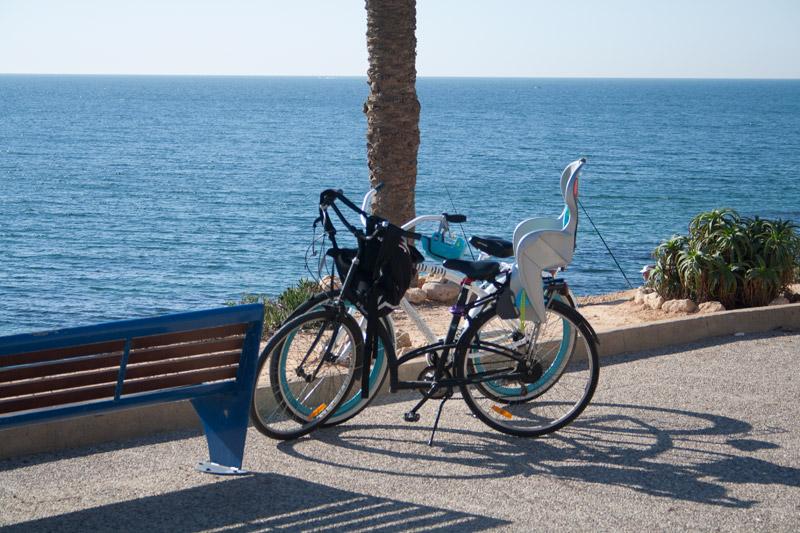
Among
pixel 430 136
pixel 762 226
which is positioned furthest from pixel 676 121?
pixel 762 226

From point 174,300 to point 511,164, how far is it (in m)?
40.8

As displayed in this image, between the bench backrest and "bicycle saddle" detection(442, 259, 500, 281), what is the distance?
1.25 meters

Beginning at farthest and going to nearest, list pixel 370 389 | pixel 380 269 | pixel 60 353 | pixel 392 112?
pixel 392 112 → pixel 370 389 → pixel 380 269 → pixel 60 353

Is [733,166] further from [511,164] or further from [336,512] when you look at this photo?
[336,512]

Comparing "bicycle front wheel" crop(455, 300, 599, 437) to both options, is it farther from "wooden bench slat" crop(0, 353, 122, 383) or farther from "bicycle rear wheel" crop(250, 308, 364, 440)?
"wooden bench slat" crop(0, 353, 122, 383)

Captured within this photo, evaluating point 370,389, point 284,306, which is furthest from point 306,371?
point 284,306

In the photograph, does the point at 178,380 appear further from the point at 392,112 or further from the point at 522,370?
the point at 392,112

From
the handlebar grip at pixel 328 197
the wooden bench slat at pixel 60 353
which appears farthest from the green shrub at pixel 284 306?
the wooden bench slat at pixel 60 353

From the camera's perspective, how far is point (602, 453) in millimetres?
5277

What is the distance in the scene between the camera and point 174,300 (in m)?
24.6

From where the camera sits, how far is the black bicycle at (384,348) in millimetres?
5207

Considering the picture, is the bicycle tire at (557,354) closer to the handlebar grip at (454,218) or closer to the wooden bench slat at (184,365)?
the handlebar grip at (454,218)

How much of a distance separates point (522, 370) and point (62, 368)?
2564 millimetres

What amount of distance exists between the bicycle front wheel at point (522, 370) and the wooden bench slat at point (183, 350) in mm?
1288
